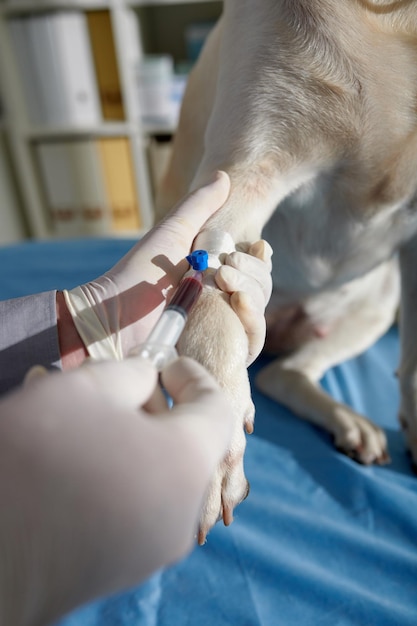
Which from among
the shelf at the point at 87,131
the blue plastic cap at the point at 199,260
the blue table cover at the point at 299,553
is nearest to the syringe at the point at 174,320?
the blue plastic cap at the point at 199,260

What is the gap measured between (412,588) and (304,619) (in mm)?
129

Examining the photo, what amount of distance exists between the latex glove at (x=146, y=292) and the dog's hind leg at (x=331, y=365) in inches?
13.5

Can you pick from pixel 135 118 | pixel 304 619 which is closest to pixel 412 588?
pixel 304 619

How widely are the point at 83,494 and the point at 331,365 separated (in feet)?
2.55

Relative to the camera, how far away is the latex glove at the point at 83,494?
0.24m

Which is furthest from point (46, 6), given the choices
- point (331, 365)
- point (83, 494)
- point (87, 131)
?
point (83, 494)

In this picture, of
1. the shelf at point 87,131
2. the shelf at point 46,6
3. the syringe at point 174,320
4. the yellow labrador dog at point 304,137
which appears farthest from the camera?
the shelf at point 87,131

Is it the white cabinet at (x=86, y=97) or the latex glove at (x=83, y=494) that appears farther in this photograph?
the white cabinet at (x=86, y=97)

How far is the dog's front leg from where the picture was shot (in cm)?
76

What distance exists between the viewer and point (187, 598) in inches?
22.1

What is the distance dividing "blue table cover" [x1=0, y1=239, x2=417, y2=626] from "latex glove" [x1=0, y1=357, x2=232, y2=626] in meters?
0.34

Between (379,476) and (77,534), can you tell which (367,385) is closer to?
(379,476)

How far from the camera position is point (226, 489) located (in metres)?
0.45

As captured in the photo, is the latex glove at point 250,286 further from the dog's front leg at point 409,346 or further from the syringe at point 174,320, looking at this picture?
the dog's front leg at point 409,346
